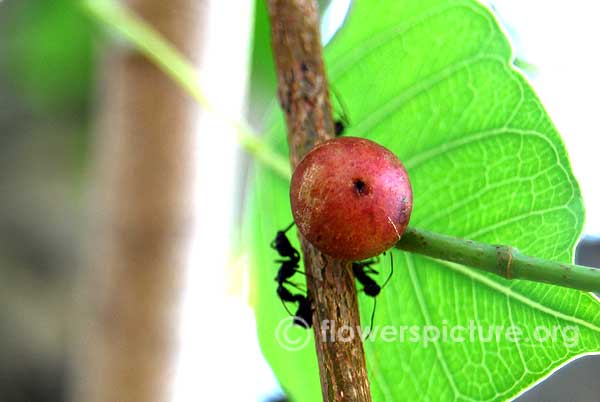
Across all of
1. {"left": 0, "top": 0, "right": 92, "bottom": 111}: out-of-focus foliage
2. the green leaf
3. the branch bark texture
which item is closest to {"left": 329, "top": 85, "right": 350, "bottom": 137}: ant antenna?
the green leaf

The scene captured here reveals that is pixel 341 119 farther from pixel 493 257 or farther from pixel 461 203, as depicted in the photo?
pixel 493 257

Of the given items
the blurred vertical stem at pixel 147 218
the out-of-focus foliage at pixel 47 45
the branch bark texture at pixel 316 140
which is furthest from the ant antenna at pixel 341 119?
the out-of-focus foliage at pixel 47 45

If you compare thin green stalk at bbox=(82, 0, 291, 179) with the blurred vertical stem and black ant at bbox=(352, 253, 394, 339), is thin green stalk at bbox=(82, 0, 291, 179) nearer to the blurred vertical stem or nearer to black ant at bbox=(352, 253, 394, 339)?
the blurred vertical stem

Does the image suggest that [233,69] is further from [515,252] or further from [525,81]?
[515,252]

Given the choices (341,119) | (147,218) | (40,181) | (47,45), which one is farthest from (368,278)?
(40,181)

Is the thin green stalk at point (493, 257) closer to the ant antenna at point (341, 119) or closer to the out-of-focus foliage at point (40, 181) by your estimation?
the ant antenna at point (341, 119)

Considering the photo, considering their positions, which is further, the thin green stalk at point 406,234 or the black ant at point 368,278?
the black ant at point 368,278

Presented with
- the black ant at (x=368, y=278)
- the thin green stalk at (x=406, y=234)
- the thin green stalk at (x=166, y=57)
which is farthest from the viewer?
the thin green stalk at (x=166, y=57)
